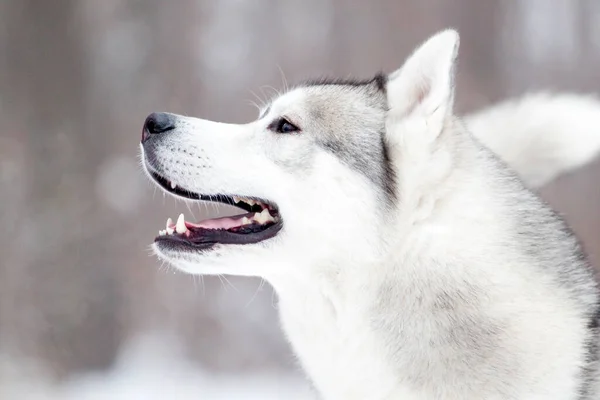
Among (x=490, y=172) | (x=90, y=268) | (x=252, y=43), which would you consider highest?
(x=490, y=172)

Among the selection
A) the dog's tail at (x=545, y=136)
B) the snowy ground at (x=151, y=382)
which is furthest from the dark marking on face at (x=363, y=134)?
the snowy ground at (x=151, y=382)

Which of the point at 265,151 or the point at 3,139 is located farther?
the point at 3,139

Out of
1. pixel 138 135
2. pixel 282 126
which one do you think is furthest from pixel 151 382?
pixel 282 126

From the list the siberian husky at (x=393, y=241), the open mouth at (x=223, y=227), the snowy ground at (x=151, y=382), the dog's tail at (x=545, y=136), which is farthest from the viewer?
the snowy ground at (x=151, y=382)

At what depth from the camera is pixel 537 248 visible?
38.4 inches

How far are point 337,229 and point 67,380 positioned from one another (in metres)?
1.54

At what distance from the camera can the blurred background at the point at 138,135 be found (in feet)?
7.06

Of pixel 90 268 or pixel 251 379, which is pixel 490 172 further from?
pixel 90 268

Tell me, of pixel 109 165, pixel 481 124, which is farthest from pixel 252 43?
pixel 481 124

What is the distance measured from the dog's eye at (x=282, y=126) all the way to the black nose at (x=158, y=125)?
6.5 inches

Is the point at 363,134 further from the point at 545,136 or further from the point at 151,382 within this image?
the point at 151,382

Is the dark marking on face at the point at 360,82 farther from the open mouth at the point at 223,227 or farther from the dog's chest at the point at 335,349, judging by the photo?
the dog's chest at the point at 335,349

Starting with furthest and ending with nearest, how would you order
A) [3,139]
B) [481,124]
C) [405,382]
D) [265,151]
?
1. [3,139]
2. [481,124]
3. [265,151]
4. [405,382]

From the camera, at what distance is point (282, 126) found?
111 centimetres
